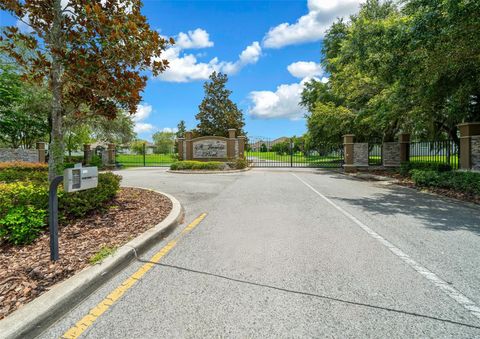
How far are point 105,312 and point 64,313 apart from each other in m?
0.38

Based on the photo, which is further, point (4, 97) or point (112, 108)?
point (4, 97)

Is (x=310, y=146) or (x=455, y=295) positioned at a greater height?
(x=310, y=146)

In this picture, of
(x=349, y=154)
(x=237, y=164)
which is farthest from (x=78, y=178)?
(x=349, y=154)

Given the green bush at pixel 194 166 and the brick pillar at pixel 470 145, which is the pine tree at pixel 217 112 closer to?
the green bush at pixel 194 166

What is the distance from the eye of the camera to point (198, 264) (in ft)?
12.2

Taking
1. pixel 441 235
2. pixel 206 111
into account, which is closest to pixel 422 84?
pixel 441 235

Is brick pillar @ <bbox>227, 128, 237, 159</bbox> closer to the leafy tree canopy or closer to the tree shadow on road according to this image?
the tree shadow on road

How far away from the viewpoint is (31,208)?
14.3 feet

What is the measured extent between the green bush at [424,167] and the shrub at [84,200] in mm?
13960

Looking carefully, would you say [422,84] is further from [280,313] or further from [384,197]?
[280,313]

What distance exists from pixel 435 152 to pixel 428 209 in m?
11.0

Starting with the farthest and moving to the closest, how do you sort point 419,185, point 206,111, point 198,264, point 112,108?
point 206,111 → point 419,185 → point 112,108 → point 198,264

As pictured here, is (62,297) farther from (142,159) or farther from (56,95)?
(142,159)

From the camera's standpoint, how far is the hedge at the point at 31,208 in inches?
161
